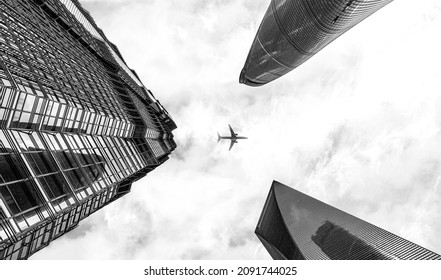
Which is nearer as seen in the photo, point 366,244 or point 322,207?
point 366,244

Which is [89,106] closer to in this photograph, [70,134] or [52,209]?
[70,134]

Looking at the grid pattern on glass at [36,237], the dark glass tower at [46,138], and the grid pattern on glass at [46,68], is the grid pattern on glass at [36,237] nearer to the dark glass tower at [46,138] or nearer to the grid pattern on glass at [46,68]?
the dark glass tower at [46,138]

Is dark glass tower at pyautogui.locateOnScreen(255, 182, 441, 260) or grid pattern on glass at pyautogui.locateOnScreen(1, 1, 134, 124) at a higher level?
grid pattern on glass at pyautogui.locateOnScreen(1, 1, 134, 124)

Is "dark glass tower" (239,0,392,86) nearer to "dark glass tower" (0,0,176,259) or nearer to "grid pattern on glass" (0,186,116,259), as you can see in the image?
"dark glass tower" (0,0,176,259)

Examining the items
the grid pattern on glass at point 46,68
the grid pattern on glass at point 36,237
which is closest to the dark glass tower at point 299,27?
the grid pattern on glass at point 46,68

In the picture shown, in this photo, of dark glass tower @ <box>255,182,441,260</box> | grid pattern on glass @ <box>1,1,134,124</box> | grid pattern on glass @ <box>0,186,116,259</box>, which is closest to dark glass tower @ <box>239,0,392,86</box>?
dark glass tower @ <box>255,182,441,260</box>

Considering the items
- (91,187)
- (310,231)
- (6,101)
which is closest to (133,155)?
(91,187)
